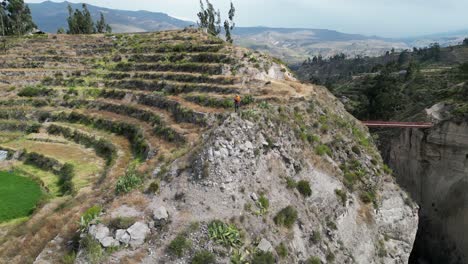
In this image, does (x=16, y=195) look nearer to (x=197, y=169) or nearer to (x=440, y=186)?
(x=197, y=169)

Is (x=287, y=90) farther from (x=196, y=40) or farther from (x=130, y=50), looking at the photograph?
(x=130, y=50)

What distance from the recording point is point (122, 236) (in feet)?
74.0

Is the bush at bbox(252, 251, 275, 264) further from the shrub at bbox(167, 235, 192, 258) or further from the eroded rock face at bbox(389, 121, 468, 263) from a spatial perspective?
the eroded rock face at bbox(389, 121, 468, 263)

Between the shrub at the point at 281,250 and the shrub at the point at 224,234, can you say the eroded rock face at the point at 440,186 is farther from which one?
the shrub at the point at 224,234

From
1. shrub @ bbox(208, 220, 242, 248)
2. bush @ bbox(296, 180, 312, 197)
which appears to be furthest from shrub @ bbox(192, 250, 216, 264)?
bush @ bbox(296, 180, 312, 197)

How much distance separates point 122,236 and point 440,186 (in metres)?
50.0

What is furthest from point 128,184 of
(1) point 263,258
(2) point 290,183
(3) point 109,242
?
(2) point 290,183

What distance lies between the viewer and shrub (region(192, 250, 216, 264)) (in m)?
22.0

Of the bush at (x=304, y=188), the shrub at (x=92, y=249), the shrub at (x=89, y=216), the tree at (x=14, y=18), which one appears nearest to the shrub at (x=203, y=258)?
the shrub at (x=92, y=249)

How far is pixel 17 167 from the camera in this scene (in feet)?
134

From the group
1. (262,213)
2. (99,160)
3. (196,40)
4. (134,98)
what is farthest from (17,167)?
(196,40)

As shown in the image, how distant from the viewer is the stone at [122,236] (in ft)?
73.6

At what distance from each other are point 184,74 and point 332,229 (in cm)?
3173

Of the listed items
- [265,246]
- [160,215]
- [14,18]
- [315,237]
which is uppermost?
[14,18]
